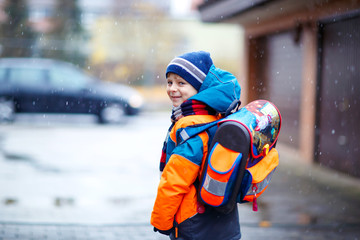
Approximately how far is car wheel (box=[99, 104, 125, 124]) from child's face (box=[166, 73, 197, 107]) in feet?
42.0

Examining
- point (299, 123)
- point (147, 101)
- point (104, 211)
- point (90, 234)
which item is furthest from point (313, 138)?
point (147, 101)

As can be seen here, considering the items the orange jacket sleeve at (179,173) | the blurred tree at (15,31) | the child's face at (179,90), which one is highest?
the blurred tree at (15,31)

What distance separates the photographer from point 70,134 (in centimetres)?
1298

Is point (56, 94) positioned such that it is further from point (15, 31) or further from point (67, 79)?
point (15, 31)

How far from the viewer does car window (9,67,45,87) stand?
15445 mm

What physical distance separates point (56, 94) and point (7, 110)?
5.35ft

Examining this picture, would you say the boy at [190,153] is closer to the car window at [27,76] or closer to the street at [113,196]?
the street at [113,196]

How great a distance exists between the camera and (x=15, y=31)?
2338cm

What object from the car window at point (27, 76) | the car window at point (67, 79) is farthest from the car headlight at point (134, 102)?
the car window at point (27, 76)

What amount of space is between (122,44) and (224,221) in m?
20.2

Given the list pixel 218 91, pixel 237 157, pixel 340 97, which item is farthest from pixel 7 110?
pixel 237 157

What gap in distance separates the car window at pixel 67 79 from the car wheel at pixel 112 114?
3.36ft

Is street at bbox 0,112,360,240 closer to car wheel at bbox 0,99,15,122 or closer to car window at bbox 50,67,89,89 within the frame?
car window at bbox 50,67,89,89

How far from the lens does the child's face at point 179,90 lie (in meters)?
2.68
